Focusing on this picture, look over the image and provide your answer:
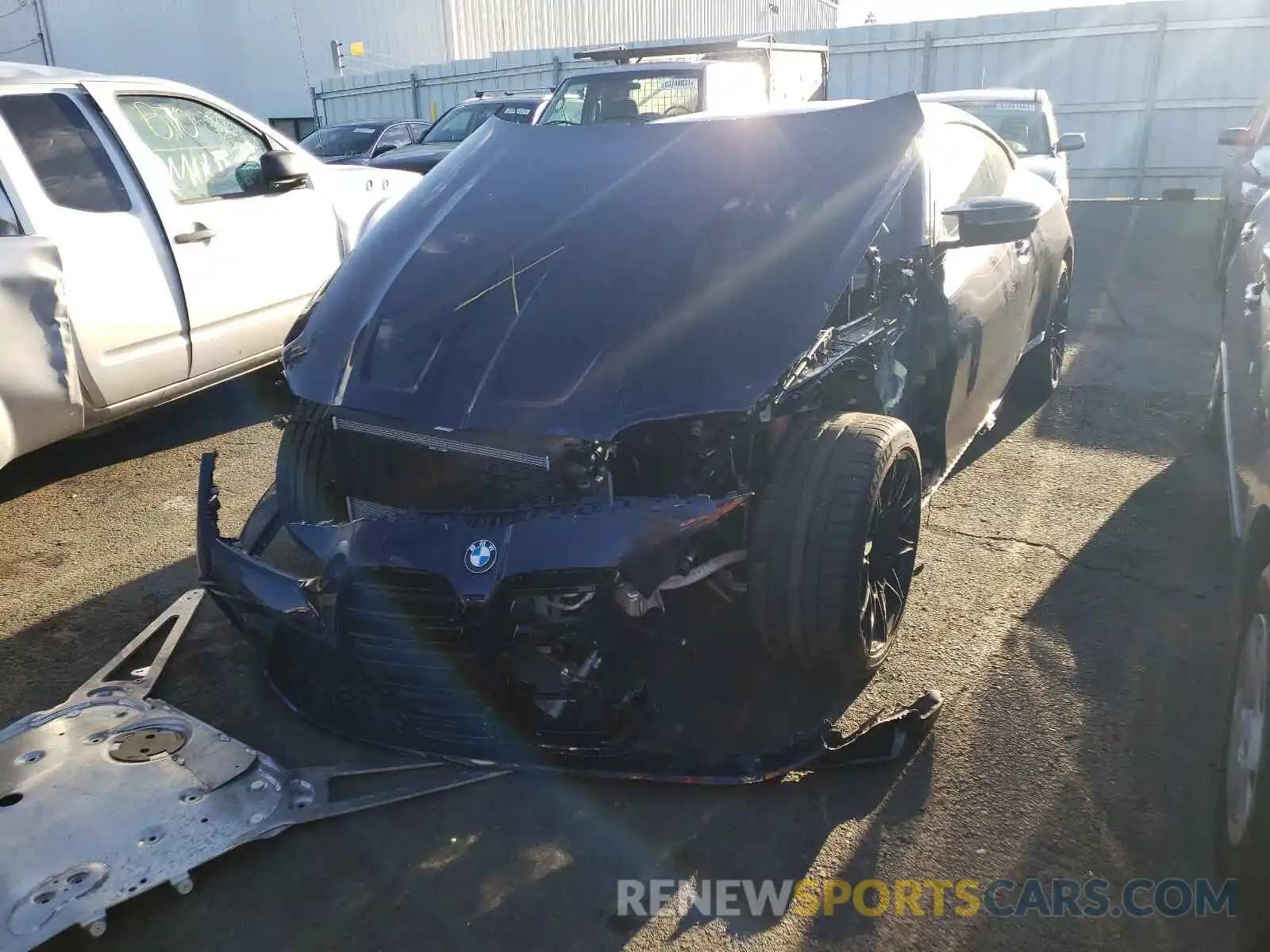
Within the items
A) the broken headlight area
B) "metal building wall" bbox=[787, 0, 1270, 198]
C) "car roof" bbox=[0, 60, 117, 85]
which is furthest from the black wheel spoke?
"metal building wall" bbox=[787, 0, 1270, 198]

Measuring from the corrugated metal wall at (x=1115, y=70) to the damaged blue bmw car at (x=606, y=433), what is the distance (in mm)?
13741

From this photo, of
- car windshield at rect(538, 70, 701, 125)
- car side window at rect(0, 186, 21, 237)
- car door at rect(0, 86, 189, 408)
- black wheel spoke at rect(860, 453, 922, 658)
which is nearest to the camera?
black wheel spoke at rect(860, 453, 922, 658)

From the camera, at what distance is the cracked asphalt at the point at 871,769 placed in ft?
7.10

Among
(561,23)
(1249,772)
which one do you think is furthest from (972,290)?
(561,23)

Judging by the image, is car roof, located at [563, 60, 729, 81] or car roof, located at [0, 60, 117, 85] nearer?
car roof, located at [0, 60, 117, 85]

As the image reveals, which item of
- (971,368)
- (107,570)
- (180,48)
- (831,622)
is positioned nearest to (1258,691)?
(831,622)

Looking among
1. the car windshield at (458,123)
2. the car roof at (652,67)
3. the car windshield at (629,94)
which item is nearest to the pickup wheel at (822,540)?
the car windshield at (629,94)

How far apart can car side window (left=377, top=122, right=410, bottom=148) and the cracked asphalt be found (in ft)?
31.1

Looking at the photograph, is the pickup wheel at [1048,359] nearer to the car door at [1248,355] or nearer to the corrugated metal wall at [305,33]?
the car door at [1248,355]

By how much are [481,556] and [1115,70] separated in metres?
16.0

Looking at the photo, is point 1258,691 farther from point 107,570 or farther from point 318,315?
point 107,570

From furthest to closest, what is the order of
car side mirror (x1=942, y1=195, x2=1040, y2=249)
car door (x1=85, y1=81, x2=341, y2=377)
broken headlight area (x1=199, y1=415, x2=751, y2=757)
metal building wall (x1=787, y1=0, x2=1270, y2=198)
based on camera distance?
metal building wall (x1=787, y1=0, x2=1270, y2=198) → car door (x1=85, y1=81, x2=341, y2=377) → car side mirror (x1=942, y1=195, x2=1040, y2=249) → broken headlight area (x1=199, y1=415, x2=751, y2=757)

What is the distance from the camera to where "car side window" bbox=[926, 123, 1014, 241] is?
3.50m

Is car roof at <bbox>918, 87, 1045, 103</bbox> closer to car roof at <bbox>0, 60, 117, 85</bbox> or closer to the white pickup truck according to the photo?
the white pickup truck
